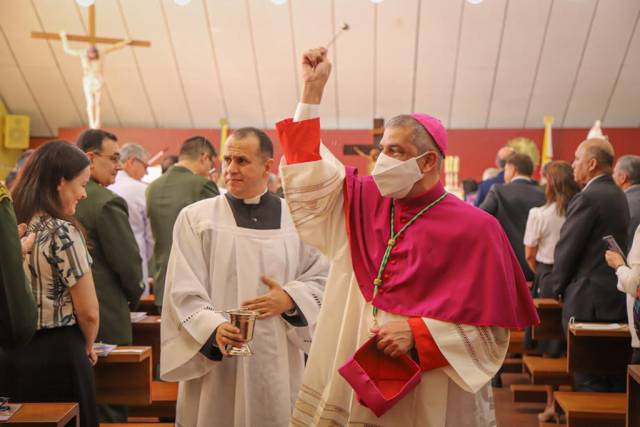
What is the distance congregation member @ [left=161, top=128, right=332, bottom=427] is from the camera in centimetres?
290

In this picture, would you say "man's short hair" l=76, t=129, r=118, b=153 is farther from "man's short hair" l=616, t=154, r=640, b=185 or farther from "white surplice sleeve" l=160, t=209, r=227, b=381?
"man's short hair" l=616, t=154, r=640, b=185

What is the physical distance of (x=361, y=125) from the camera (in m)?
15.8

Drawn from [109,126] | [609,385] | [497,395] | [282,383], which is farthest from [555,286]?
[109,126]

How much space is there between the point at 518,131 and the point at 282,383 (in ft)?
42.7

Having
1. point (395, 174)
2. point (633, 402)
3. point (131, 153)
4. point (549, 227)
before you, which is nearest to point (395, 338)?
point (395, 174)

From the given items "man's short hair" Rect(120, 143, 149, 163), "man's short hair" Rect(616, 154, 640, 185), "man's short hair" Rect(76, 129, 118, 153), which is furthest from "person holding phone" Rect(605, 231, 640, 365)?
"man's short hair" Rect(120, 143, 149, 163)

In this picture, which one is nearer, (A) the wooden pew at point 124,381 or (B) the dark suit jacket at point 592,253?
(A) the wooden pew at point 124,381

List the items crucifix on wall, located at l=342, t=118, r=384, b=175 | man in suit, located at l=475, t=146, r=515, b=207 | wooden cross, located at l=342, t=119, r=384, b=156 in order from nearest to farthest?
wooden cross, located at l=342, t=119, r=384, b=156
crucifix on wall, located at l=342, t=118, r=384, b=175
man in suit, located at l=475, t=146, r=515, b=207

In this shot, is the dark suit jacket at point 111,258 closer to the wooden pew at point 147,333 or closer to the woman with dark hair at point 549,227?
the wooden pew at point 147,333

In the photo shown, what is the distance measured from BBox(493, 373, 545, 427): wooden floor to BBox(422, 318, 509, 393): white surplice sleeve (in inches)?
119

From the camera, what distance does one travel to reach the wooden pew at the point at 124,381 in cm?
367

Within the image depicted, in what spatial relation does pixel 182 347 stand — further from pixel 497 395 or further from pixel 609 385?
pixel 497 395

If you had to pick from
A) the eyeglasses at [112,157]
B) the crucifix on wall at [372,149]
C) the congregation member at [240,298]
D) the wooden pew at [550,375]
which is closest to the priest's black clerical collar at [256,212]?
the congregation member at [240,298]

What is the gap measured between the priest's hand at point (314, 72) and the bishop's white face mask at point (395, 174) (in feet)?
0.93
